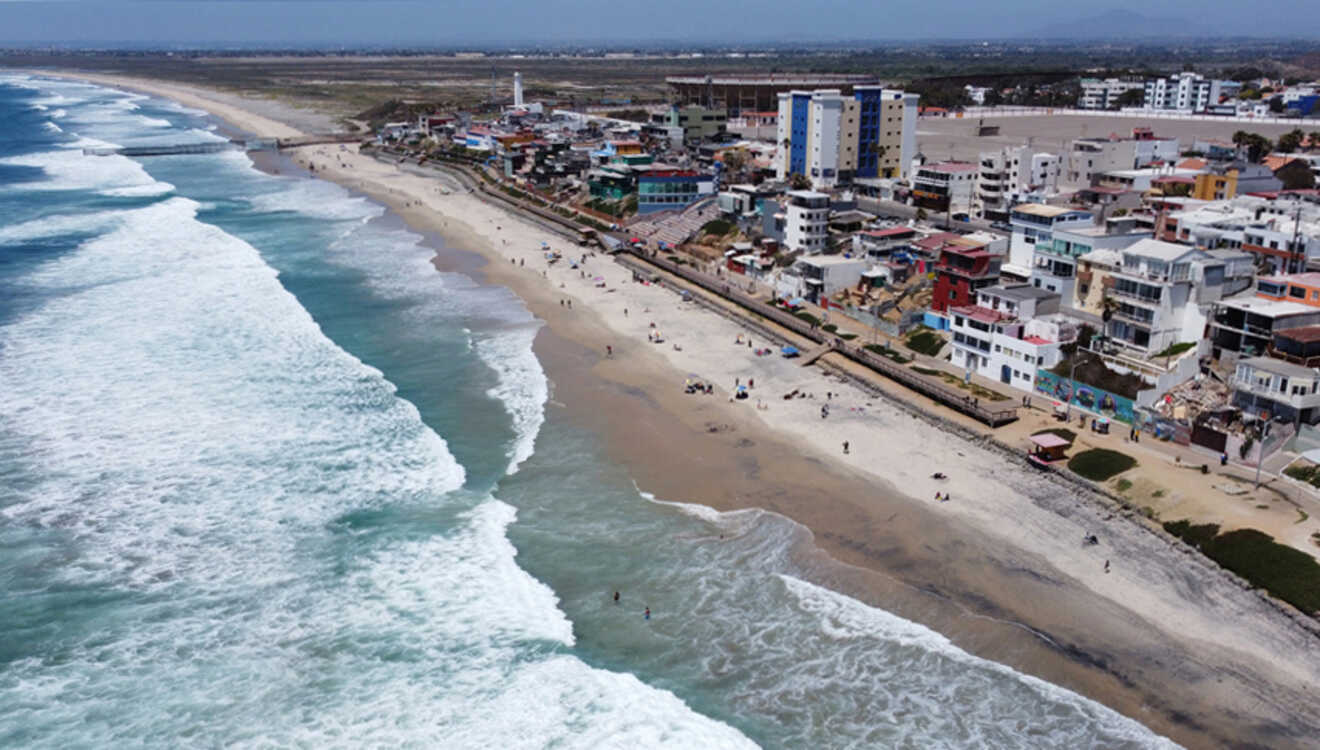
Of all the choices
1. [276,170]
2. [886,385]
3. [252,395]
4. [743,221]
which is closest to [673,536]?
[886,385]

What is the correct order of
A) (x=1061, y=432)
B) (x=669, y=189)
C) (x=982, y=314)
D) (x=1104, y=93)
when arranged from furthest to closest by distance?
(x=1104, y=93), (x=669, y=189), (x=982, y=314), (x=1061, y=432)

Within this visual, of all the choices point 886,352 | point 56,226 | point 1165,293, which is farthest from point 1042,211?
point 56,226

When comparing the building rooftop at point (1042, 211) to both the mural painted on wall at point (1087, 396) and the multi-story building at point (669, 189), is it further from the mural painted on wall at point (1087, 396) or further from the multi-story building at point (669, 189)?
the multi-story building at point (669, 189)

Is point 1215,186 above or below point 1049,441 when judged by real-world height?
above

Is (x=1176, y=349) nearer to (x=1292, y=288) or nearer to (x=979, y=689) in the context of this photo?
(x=1292, y=288)

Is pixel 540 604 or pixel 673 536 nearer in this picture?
pixel 540 604

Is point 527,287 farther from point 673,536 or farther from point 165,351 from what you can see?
point 673,536
